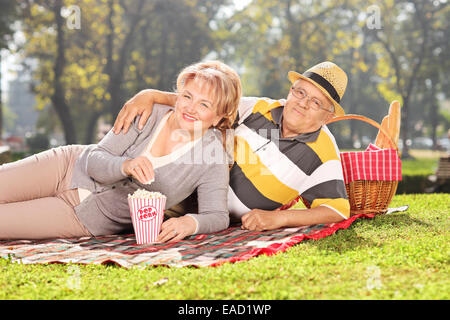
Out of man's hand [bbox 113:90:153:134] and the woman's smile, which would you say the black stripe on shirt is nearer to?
the woman's smile

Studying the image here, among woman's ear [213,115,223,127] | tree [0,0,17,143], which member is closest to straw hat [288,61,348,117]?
woman's ear [213,115,223,127]

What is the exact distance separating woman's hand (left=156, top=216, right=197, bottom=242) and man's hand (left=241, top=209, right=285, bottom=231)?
0.55 m

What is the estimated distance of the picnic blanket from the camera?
2924 millimetres

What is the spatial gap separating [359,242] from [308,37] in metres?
23.4

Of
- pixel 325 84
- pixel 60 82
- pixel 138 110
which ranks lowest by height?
pixel 138 110

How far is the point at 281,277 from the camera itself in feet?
8.30

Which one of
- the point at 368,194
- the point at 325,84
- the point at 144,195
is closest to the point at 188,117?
the point at 144,195

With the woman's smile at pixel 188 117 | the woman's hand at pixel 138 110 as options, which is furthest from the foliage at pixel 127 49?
the woman's smile at pixel 188 117

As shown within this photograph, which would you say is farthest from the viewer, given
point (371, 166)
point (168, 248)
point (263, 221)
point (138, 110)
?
point (371, 166)

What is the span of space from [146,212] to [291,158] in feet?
4.45

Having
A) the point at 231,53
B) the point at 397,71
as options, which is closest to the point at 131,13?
the point at 231,53

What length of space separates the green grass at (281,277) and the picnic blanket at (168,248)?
91 millimetres

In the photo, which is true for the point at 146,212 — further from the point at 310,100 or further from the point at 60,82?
the point at 60,82

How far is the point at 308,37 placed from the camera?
2542 cm
